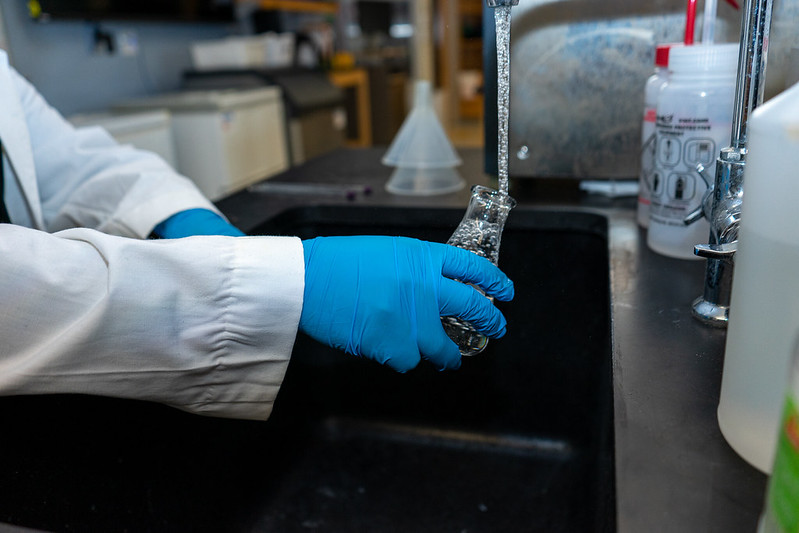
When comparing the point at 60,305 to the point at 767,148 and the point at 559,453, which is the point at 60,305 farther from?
the point at 559,453

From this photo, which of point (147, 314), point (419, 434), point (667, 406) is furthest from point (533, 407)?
point (147, 314)

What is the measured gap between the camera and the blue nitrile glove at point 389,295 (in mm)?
556

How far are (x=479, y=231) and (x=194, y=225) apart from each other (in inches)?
15.7

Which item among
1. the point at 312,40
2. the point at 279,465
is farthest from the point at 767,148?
the point at 312,40

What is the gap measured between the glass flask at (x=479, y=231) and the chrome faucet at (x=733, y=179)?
7.2 inches

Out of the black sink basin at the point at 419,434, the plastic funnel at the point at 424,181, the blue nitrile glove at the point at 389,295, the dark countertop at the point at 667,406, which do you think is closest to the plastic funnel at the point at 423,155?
the plastic funnel at the point at 424,181

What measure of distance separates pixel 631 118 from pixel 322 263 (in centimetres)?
58

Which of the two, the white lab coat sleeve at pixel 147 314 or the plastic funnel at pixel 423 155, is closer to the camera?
the white lab coat sleeve at pixel 147 314

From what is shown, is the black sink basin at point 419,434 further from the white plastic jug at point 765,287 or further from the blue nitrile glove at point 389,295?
the white plastic jug at point 765,287

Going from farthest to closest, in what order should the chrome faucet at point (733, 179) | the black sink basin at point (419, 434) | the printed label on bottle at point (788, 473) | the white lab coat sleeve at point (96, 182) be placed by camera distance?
the white lab coat sleeve at point (96, 182) → the black sink basin at point (419, 434) → the chrome faucet at point (733, 179) → the printed label on bottle at point (788, 473)

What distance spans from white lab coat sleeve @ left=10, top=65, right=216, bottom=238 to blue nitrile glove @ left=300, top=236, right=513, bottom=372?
0.37 meters

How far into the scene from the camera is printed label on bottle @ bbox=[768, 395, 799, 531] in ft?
0.82

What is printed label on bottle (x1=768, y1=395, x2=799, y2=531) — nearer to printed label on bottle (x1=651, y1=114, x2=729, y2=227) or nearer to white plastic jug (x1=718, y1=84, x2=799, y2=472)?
white plastic jug (x1=718, y1=84, x2=799, y2=472)

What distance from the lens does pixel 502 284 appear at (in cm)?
59
